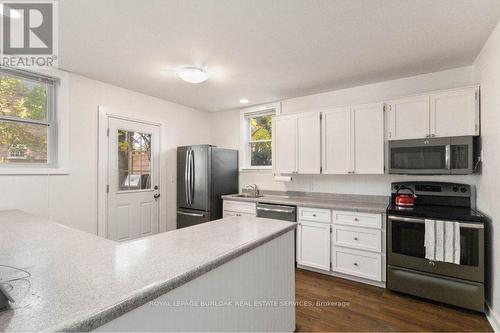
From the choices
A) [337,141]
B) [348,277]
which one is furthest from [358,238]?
[337,141]

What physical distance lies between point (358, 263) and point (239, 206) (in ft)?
5.95

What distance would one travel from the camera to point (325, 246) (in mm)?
3072

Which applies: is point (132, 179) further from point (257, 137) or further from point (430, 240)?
point (430, 240)

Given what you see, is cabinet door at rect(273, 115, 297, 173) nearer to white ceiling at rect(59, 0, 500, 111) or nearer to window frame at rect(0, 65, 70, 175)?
white ceiling at rect(59, 0, 500, 111)

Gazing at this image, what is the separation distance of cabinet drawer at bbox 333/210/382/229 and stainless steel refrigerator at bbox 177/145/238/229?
1.92m

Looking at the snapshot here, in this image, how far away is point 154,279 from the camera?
0.89 metres

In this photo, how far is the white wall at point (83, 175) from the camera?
2.69 meters

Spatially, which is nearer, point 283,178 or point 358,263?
point 358,263

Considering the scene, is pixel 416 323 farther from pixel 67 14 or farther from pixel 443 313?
pixel 67 14

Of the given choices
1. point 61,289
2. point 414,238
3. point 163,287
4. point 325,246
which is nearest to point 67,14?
point 61,289

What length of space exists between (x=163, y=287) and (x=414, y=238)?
8.52ft

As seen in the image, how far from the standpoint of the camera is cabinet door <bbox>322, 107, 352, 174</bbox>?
322cm

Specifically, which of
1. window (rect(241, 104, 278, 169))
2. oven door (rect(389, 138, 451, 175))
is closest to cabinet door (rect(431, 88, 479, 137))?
oven door (rect(389, 138, 451, 175))
